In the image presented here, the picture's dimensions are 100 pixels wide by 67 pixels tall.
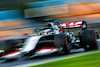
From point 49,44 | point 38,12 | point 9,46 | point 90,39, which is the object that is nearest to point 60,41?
point 49,44

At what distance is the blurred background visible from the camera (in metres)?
13.5

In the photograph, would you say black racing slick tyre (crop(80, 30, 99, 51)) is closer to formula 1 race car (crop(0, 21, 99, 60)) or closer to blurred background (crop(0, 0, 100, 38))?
formula 1 race car (crop(0, 21, 99, 60))

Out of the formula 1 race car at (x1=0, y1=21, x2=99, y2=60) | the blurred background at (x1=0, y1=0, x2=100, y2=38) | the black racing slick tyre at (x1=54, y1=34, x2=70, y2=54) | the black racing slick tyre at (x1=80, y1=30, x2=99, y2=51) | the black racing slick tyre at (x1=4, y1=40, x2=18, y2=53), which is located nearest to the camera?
the black racing slick tyre at (x1=54, y1=34, x2=70, y2=54)

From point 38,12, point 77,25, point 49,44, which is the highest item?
point 38,12

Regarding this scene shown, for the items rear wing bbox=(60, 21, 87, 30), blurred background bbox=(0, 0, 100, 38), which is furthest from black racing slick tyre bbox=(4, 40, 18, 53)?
blurred background bbox=(0, 0, 100, 38)

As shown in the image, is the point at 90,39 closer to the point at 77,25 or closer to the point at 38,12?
the point at 77,25

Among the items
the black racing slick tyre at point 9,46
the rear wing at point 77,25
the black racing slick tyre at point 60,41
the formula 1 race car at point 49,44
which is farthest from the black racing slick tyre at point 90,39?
the black racing slick tyre at point 9,46

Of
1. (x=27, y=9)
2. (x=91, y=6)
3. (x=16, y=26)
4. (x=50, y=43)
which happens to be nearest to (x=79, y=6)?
(x=91, y=6)

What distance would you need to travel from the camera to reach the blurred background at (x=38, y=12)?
531 inches

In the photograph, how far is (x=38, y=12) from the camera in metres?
14.4

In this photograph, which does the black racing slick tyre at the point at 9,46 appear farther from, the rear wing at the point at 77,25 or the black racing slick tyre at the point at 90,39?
the black racing slick tyre at the point at 90,39

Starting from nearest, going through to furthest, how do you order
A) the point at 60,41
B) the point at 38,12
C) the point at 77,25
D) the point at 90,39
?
the point at 60,41, the point at 90,39, the point at 77,25, the point at 38,12

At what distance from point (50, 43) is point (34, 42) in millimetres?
548

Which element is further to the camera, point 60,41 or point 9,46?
point 9,46
